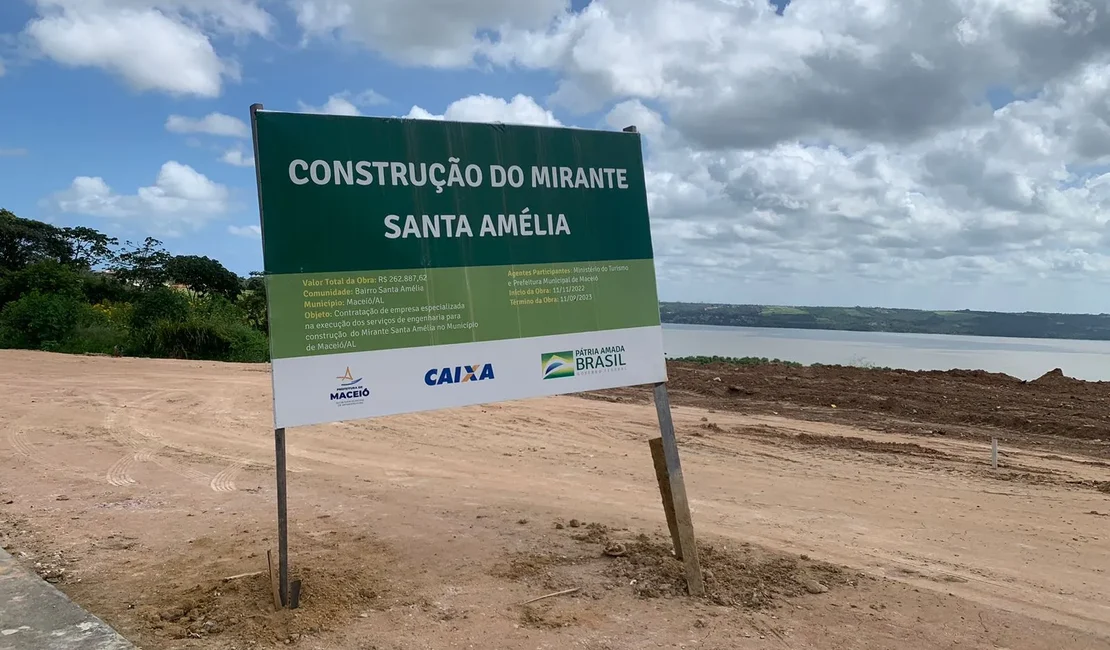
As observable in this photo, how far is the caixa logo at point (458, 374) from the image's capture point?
166 inches

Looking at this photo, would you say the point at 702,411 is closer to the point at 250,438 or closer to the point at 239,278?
the point at 250,438

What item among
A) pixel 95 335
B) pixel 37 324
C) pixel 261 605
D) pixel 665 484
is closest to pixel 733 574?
pixel 665 484

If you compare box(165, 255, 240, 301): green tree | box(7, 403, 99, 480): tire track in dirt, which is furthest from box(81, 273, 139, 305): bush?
box(7, 403, 99, 480): tire track in dirt

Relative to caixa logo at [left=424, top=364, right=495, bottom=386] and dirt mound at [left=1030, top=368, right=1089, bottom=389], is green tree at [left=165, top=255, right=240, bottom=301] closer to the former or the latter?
dirt mound at [left=1030, top=368, right=1089, bottom=389]

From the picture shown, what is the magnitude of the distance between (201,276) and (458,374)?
44.5 metres

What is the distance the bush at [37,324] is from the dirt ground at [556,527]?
14374 mm

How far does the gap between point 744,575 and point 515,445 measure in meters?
5.01

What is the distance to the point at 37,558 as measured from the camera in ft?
16.3

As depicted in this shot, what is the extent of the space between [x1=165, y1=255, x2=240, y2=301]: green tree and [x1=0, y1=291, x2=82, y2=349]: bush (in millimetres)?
18087

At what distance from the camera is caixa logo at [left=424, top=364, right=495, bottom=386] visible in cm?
421

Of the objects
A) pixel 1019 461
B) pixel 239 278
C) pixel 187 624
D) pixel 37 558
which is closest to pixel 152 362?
pixel 37 558

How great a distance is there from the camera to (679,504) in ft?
15.7

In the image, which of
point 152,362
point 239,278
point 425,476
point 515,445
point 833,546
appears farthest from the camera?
point 239,278

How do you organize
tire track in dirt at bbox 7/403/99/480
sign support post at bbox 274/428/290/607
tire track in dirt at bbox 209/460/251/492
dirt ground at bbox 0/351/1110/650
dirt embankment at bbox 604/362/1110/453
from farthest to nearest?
dirt embankment at bbox 604/362/1110/453 < tire track in dirt at bbox 7/403/99/480 < tire track in dirt at bbox 209/460/251/492 < dirt ground at bbox 0/351/1110/650 < sign support post at bbox 274/428/290/607
